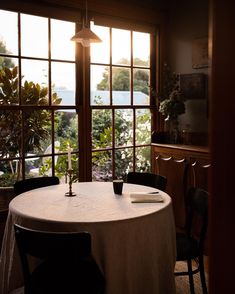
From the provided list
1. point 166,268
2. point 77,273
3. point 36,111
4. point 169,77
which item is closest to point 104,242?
point 77,273

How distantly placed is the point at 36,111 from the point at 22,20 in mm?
836

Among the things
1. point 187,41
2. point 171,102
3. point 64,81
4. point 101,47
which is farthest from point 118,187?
point 187,41

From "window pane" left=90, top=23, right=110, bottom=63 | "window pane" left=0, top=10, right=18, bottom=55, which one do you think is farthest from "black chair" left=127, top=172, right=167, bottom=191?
"window pane" left=0, top=10, right=18, bottom=55

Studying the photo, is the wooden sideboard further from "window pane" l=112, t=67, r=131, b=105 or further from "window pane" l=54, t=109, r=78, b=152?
→ "window pane" l=54, t=109, r=78, b=152

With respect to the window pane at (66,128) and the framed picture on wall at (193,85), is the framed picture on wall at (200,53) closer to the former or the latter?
the framed picture on wall at (193,85)

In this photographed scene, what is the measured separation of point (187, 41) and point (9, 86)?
2117mm

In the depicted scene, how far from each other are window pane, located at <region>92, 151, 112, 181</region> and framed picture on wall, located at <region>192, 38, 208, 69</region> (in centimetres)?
140

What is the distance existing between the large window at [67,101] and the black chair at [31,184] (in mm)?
439

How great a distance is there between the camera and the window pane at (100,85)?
3859 mm

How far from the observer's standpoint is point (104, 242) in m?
1.91

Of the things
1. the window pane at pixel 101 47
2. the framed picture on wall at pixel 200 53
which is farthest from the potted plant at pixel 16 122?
the framed picture on wall at pixel 200 53

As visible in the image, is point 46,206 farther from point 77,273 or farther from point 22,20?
point 22,20

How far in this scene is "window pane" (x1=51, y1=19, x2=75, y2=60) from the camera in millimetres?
3535

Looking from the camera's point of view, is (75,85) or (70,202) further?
(75,85)
